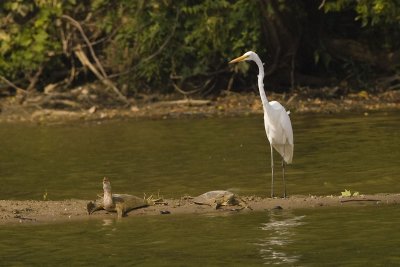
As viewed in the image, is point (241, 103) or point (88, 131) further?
point (241, 103)

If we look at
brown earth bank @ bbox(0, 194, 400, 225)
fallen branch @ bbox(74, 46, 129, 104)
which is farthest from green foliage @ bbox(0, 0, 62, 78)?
brown earth bank @ bbox(0, 194, 400, 225)

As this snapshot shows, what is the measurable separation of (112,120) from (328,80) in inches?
203

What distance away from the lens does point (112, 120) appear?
21.4 meters

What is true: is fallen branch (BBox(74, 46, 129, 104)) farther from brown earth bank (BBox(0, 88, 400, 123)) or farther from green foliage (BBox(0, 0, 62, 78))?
green foliage (BBox(0, 0, 62, 78))

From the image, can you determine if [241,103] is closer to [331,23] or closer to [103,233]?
[331,23]

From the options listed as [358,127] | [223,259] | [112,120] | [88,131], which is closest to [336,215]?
[223,259]

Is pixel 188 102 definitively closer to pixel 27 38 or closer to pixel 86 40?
pixel 86 40

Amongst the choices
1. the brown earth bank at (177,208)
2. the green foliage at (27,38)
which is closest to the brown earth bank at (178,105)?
the green foliage at (27,38)

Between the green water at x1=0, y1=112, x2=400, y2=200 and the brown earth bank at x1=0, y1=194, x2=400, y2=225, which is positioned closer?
the brown earth bank at x1=0, y1=194, x2=400, y2=225

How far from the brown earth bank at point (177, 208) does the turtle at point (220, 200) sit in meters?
0.05

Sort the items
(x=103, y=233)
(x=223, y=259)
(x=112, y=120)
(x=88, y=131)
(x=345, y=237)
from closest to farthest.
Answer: (x=223, y=259) < (x=345, y=237) < (x=103, y=233) < (x=88, y=131) < (x=112, y=120)

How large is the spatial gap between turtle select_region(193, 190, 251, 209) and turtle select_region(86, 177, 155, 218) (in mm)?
675

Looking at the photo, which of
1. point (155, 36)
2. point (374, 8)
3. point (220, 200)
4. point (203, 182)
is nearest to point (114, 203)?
point (220, 200)

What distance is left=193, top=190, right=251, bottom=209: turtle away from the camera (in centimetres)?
1153
